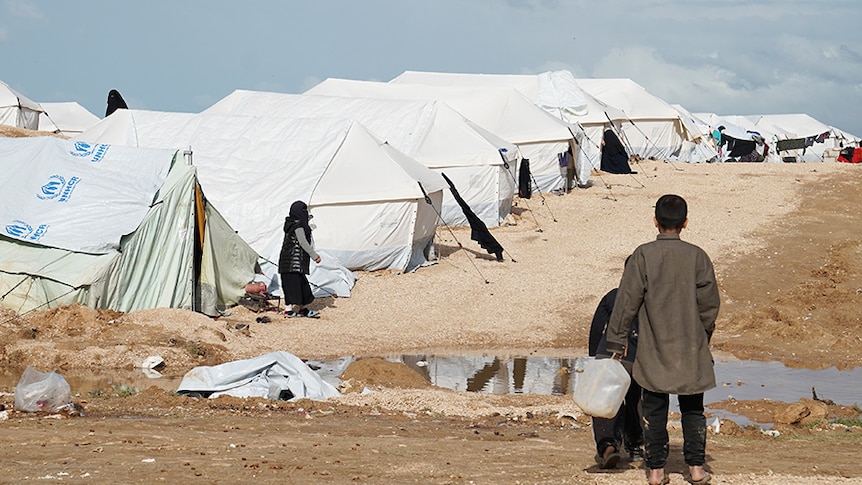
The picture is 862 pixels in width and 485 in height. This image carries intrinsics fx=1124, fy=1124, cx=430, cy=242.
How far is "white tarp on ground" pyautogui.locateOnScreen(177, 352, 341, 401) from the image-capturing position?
10.3 metres

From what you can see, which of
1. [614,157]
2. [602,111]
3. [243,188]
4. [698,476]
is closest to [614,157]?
[614,157]

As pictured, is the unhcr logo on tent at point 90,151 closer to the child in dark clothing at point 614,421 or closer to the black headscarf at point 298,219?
the black headscarf at point 298,219

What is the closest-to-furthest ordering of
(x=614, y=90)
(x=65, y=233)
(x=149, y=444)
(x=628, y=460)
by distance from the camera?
1. (x=628, y=460)
2. (x=149, y=444)
3. (x=65, y=233)
4. (x=614, y=90)

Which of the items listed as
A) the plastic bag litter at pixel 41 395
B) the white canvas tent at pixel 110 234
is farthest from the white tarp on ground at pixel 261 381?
the white canvas tent at pixel 110 234

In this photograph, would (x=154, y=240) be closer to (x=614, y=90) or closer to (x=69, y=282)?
(x=69, y=282)

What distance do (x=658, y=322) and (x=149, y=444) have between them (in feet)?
11.0

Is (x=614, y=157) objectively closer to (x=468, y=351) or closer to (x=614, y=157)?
(x=614, y=157)

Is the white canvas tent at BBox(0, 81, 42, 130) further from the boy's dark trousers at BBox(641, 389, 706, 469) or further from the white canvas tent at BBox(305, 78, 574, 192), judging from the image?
the boy's dark trousers at BBox(641, 389, 706, 469)

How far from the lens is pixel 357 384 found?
11.3 meters

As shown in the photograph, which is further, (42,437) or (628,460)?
(42,437)

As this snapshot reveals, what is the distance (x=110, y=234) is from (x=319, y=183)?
4815 millimetres

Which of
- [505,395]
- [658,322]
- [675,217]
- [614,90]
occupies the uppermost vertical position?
[614,90]

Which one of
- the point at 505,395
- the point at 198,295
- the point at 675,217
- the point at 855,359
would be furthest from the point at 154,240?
the point at 675,217

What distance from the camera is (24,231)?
14.5 metres
